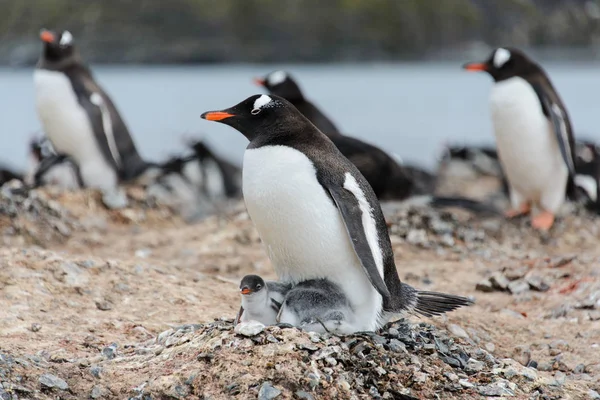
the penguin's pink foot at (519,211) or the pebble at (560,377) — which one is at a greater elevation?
the pebble at (560,377)

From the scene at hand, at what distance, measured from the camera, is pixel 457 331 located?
420 cm

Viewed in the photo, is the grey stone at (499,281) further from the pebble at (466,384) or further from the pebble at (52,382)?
the pebble at (52,382)

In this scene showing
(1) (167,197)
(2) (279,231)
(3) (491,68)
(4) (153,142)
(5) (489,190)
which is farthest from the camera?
(4) (153,142)

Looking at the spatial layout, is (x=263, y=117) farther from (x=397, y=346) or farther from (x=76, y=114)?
(x=76, y=114)

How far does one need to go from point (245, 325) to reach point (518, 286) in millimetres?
2507

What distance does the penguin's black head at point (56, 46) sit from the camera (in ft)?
26.9

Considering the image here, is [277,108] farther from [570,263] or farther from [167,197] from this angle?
[167,197]

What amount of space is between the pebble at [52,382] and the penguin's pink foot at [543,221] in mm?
5291

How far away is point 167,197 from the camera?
8.77 metres

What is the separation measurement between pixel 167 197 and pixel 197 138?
114 inches

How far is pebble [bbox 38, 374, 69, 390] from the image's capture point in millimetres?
3158

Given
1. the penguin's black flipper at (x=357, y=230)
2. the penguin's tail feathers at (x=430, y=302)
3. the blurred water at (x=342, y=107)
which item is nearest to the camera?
the penguin's black flipper at (x=357, y=230)

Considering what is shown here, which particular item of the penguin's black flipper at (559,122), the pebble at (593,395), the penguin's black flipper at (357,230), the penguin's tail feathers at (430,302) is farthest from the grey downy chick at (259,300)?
the penguin's black flipper at (559,122)

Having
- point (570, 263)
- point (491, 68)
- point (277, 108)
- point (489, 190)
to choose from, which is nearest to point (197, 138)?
point (489, 190)
